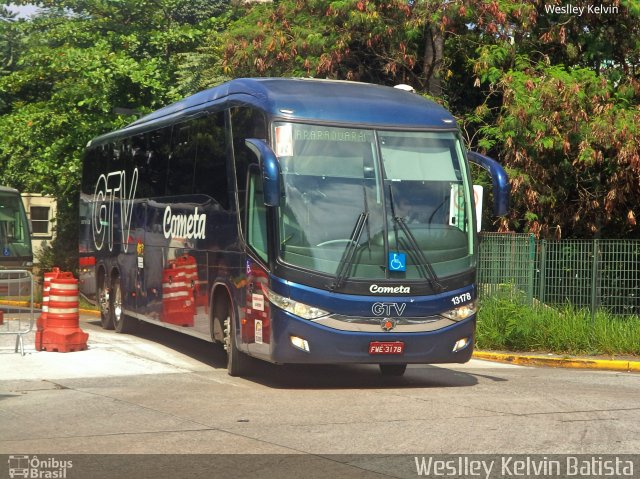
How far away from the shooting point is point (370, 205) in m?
13.0

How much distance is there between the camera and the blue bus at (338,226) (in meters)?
12.8

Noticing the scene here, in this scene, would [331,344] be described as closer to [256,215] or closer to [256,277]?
[256,277]

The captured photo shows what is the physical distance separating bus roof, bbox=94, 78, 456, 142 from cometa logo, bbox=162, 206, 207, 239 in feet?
6.14

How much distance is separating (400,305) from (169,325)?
5.46 m

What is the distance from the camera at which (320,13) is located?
24.5 meters

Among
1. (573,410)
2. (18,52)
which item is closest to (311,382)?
(573,410)

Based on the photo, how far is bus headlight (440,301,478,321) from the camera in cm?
1341

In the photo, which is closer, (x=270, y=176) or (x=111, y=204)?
(x=270, y=176)

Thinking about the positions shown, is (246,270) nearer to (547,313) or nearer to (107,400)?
(107,400)

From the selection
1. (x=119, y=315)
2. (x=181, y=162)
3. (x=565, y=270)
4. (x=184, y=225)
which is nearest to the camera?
(x=184, y=225)

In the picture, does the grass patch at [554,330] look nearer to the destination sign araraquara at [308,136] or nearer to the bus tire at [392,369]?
the bus tire at [392,369]

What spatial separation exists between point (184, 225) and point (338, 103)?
3.98 meters

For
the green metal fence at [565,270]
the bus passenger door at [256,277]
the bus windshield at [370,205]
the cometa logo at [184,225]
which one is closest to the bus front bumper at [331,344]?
the bus passenger door at [256,277]

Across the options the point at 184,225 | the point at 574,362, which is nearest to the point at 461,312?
the point at 184,225
